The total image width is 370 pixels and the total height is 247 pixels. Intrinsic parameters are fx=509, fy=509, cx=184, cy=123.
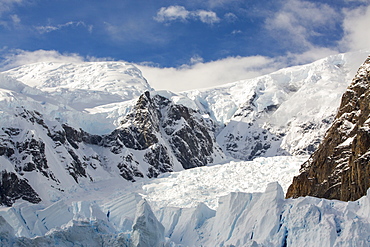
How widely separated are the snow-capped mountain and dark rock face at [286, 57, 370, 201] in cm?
1247

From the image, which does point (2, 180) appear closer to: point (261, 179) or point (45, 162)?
point (45, 162)

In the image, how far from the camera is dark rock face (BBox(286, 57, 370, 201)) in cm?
5369

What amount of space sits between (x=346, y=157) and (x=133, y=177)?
224ft

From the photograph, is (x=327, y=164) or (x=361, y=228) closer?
(x=361, y=228)

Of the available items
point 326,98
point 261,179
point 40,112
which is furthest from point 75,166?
point 326,98

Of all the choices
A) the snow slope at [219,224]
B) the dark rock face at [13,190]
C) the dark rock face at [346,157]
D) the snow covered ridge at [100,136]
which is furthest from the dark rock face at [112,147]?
the dark rock face at [346,157]

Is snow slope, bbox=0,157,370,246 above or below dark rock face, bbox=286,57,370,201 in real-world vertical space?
below

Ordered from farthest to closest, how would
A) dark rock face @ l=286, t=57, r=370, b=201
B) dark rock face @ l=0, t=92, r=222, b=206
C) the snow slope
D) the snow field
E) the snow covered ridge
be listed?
1. the snow covered ridge
2. dark rock face @ l=0, t=92, r=222, b=206
3. the snow field
4. dark rock face @ l=286, t=57, r=370, b=201
5. the snow slope

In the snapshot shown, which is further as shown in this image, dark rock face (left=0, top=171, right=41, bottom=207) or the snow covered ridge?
the snow covered ridge

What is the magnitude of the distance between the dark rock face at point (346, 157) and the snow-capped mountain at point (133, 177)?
1247cm

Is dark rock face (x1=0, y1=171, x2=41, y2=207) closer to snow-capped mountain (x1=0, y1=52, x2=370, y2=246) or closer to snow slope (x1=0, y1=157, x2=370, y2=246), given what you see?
snow-capped mountain (x1=0, y1=52, x2=370, y2=246)

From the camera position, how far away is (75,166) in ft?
362

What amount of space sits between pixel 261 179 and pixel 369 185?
36562 mm

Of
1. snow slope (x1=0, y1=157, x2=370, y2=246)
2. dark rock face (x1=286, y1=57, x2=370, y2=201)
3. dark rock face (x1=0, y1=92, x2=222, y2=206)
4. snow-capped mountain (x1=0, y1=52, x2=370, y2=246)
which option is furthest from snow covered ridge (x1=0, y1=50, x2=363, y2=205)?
dark rock face (x1=286, y1=57, x2=370, y2=201)
